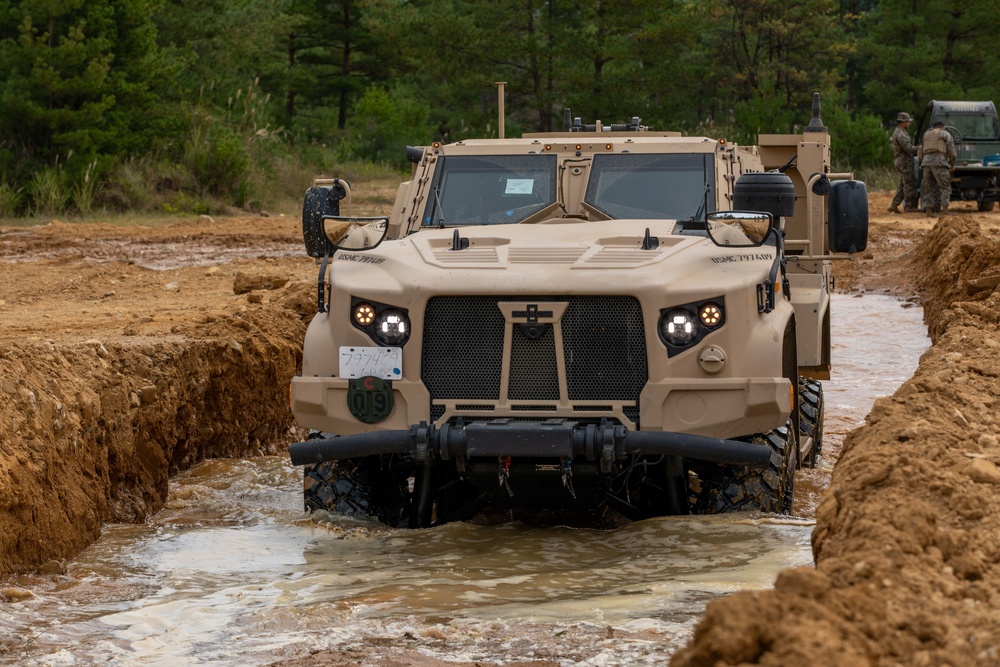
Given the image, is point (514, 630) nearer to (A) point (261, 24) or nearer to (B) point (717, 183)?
(B) point (717, 183)

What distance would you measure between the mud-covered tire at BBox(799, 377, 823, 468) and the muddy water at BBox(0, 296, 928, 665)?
0.70m

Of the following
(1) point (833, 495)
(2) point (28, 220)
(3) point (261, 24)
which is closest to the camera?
(1) point (833, 495)

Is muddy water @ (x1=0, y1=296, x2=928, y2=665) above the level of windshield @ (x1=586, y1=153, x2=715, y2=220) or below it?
below

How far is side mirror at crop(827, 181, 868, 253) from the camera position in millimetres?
7652

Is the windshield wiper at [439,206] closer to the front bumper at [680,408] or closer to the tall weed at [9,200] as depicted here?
the front bumper at [680,408]

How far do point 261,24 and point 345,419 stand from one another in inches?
1097

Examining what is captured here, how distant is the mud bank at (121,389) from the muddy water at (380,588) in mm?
264

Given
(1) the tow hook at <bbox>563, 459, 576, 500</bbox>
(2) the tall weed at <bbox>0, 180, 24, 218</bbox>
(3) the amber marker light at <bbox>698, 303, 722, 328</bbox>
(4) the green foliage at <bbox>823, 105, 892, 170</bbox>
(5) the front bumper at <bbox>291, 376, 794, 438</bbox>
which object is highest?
(4) the green foliage at <bbox>823, 105, 892, 170</bbox>

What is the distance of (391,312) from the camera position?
680 centimetres

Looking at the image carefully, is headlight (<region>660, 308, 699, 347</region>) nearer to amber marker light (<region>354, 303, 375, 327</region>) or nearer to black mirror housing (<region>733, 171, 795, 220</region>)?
black mirror housing (<region>733, 171, 795, 220</region>)

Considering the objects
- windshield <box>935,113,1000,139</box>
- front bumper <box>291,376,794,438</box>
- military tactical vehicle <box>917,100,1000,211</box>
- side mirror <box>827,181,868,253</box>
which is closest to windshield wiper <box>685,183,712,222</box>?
side mirror <box>827,181,868,253</box>

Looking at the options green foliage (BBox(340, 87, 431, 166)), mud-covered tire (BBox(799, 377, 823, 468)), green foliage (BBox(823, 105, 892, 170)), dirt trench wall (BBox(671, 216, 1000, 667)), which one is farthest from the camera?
green foliage (BBox(340, 87, 431, 166))

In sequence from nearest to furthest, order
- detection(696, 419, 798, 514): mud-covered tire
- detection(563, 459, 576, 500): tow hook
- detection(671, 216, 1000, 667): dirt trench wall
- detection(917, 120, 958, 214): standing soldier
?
detection(671, 216, 1000, 667): dirt trench wall
detection(563, 459, 576, 500): tow hook
detection(696, 419, 798, 514): mud-covered tire
detection(917, 120, 958, 214): standing soldier

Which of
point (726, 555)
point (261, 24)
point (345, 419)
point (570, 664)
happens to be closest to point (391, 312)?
point (345, 419)
